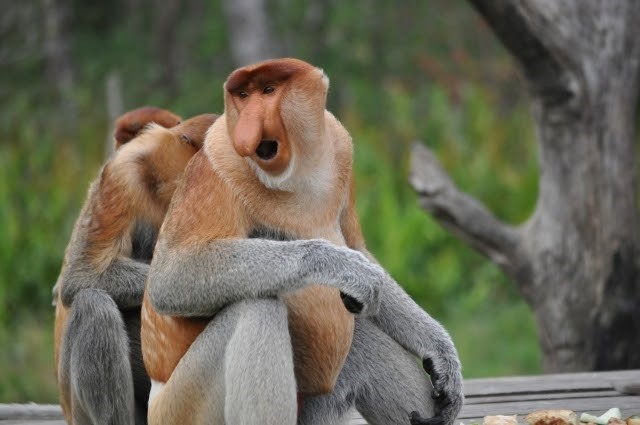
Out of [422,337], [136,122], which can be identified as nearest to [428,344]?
[422,337]

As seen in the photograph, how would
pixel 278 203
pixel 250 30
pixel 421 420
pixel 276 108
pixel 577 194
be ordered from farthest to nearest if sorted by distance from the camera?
pixel 250 30 → pixel 577 194 → pixel 421 420 → pixel 278 203 → pixel 276 108

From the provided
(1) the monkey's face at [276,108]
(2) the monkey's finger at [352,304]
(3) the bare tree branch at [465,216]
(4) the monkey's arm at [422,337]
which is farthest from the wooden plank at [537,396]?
(1) the monkey's face at [276,108]

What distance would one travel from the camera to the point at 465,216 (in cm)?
507

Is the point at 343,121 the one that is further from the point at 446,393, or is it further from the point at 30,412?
the point at 446,393

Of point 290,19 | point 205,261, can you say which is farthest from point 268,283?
point 290,19

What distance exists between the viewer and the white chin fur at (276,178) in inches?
116

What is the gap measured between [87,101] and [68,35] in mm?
2824

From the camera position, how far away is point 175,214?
3.07 metres

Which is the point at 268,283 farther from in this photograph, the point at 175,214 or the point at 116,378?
the point at 116,378

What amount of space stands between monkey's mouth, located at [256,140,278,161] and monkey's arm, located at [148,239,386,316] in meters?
0.25

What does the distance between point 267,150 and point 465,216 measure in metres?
2.32

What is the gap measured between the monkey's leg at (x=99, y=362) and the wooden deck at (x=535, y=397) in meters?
0.85

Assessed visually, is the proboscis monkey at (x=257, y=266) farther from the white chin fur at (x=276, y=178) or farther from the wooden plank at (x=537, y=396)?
the wooden plank at (x=537, y=396)

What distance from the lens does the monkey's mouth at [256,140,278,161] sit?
290 cm
